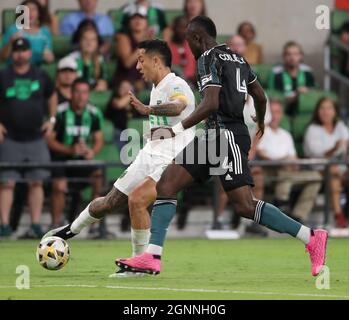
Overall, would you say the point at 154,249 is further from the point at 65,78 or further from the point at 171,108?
the point at 65,78

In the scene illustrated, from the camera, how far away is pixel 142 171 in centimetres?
1074

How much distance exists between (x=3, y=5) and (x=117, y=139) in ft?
12.2

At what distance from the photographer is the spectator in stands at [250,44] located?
60.0ft

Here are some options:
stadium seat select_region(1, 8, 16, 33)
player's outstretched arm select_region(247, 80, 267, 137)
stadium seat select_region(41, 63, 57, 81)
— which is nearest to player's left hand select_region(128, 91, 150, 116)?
player's outstretched arm select_region(247, 80, 267, 137)

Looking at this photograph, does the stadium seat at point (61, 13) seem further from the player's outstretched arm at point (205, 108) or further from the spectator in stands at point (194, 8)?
the player's outstretched arm at point (205, 108)

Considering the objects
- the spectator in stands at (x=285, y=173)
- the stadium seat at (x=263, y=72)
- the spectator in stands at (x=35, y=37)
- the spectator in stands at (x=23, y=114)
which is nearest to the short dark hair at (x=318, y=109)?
the spectator in stands at (x=285, y=173)

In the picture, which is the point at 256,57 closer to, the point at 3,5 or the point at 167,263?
the point at 3,5

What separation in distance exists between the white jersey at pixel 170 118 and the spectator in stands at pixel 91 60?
20.0ft

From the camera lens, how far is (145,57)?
10.7 meters

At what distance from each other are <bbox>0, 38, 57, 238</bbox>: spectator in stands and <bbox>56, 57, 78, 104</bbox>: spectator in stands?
2.02 ft

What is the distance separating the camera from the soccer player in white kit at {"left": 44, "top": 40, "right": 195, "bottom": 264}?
1052cm

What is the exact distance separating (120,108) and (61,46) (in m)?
1.67

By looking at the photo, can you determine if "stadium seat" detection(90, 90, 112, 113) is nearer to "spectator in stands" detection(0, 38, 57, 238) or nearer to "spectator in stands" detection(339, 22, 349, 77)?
"spectator in stands" detection(0, 38, 57, 238)
